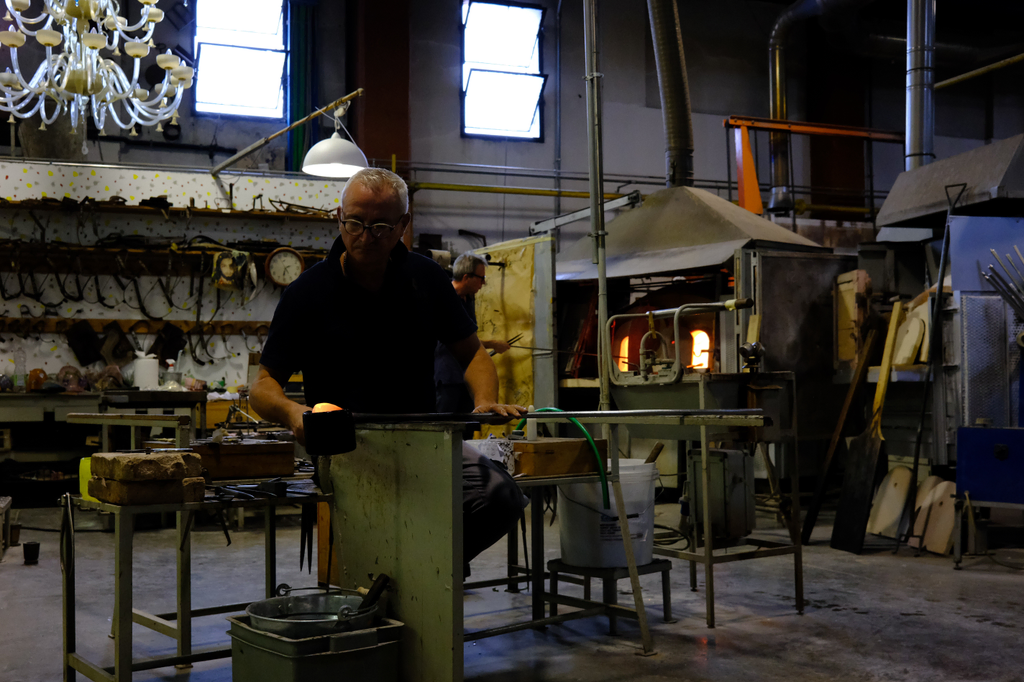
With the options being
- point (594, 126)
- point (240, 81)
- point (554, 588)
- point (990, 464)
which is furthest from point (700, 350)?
point (240, 81)

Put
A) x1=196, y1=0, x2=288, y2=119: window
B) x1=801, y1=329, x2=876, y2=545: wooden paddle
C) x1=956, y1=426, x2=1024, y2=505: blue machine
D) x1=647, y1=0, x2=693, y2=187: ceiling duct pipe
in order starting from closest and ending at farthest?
x1=956, y1=426, x2=1024, y2=505: blue machine, x1=801, y1=329, x2=876, y2=545: wooden paddle, x1=647, y1=0, x2=693, y2=187: ceiling duct pipe, x1=196, y1=0, x2=288, y2=119: window

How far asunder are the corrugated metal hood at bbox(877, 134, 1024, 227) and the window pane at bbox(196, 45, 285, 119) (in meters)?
Result: 6.13

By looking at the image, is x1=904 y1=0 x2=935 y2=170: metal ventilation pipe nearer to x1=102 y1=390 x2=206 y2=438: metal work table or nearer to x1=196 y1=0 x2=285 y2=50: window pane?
x1=102 y1=390 x2=206 y2=438: metal work table

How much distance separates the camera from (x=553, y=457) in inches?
121

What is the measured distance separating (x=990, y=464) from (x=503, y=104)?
6.68 meters

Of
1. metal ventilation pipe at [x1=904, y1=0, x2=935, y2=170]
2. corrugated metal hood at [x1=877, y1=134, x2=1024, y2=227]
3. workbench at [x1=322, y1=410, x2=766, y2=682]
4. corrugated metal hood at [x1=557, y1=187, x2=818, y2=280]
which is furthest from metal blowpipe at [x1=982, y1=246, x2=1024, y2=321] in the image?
workbench at [x1=322, y1=410, x2=766, y2=682]

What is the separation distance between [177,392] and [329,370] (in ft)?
13.8

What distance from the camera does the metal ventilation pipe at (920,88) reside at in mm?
7078

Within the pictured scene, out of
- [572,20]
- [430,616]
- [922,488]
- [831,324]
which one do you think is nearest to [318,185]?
[572,20]

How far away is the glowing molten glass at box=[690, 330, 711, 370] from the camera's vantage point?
7.12 meters

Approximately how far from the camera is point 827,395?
6.75 metres

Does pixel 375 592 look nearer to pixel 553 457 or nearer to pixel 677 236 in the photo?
pixel 553 457

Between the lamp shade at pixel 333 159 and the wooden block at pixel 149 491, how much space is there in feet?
12.5

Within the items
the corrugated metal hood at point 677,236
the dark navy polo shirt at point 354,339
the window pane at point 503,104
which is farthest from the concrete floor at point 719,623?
the window pane at point 503,104
